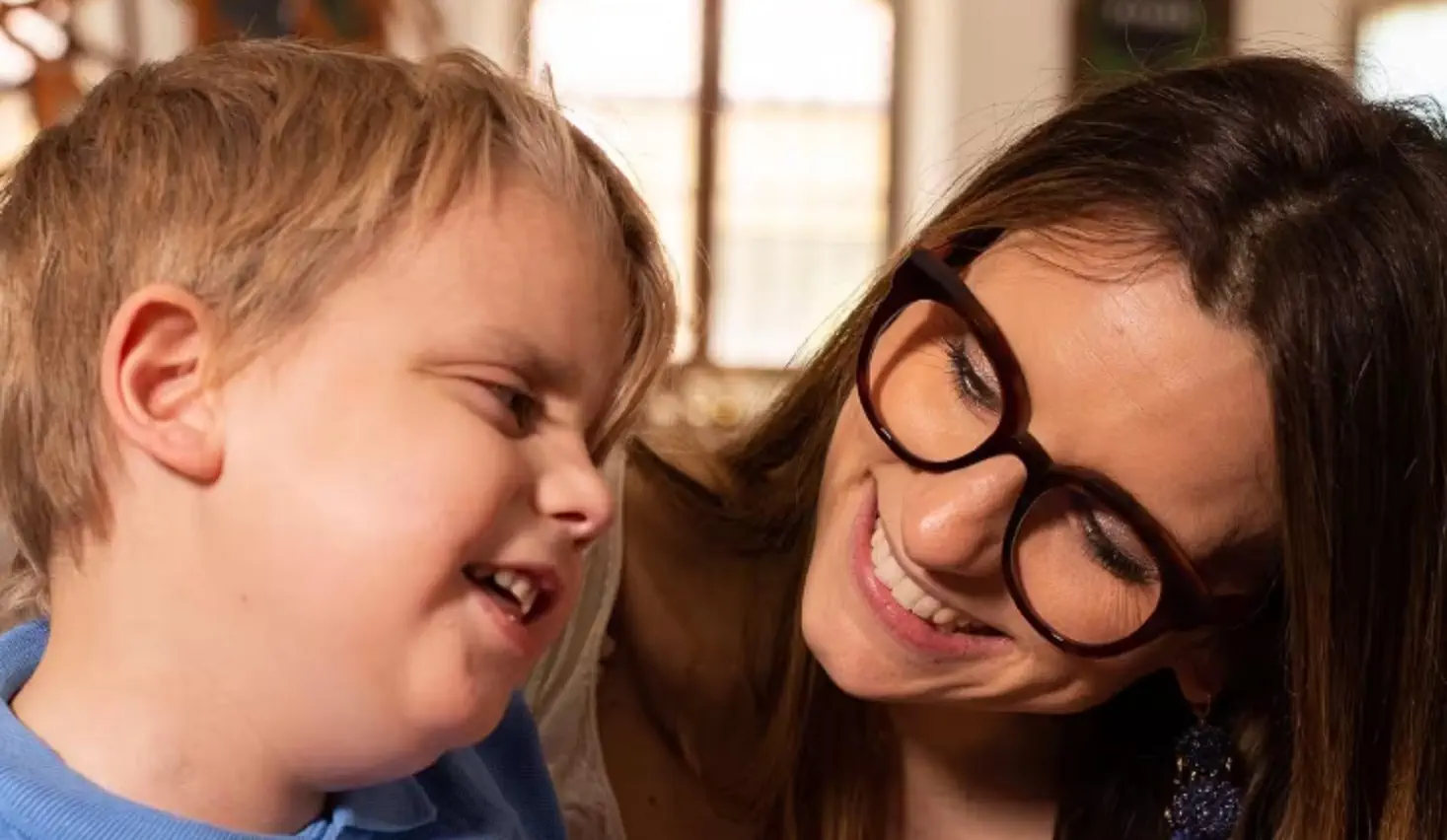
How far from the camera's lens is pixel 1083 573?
87cm

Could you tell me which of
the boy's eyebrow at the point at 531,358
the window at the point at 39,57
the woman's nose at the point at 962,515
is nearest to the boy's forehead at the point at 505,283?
the boy's eyebrow at the point at 531,358

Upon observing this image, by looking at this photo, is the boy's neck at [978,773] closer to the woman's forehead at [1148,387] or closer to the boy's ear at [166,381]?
the woman's forehead at [1148,387]

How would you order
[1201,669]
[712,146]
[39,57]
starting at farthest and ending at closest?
[712,146], [39,57], [1201,669]

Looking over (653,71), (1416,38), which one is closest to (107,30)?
(653,71)

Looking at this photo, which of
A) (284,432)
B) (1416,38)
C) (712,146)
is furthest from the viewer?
(712,146)

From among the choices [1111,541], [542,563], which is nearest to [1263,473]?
[1111,541]

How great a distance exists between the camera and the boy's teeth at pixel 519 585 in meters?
0.69

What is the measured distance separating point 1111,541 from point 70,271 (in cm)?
63

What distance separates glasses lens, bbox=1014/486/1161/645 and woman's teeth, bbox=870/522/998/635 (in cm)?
6

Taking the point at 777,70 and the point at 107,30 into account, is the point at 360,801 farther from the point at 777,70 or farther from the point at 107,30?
the point at 777,70

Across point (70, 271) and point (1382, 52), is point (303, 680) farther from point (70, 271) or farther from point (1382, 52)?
point (1382, 52)

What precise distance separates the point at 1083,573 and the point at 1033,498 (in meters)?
0.06

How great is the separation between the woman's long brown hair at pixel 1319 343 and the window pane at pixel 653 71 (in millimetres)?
2785

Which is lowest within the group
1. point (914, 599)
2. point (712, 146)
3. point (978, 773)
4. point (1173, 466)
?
point (978, 773)
